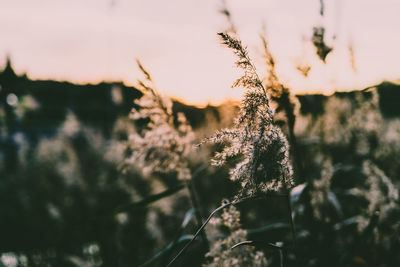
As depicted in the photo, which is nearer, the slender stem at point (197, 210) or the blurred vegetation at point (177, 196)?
the slender stem at point (197, 210)

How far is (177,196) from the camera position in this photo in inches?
122

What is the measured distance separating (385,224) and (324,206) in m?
0.35

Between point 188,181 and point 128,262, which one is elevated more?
point 188,181

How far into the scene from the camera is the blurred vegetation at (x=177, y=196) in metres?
1.66

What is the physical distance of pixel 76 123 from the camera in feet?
13.3

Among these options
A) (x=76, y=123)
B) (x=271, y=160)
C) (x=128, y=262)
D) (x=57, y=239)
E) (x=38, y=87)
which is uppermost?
(x=38, y=87)

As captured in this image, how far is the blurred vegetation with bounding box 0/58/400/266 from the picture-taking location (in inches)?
65.2

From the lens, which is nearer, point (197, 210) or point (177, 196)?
point (197, 210)

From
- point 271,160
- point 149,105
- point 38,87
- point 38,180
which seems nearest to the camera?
point 271,160

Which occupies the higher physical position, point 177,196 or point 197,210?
point 197,210

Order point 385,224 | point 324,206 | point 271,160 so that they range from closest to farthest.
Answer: point 271,160 → point 385,224 → point 324,206

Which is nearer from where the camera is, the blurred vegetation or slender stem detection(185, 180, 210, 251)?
slender stem detection(185, 180, 210, 251)

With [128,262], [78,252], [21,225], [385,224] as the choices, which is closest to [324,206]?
[385,224]

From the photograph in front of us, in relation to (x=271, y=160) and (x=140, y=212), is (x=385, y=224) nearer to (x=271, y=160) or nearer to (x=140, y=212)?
(x=271, y=160)
